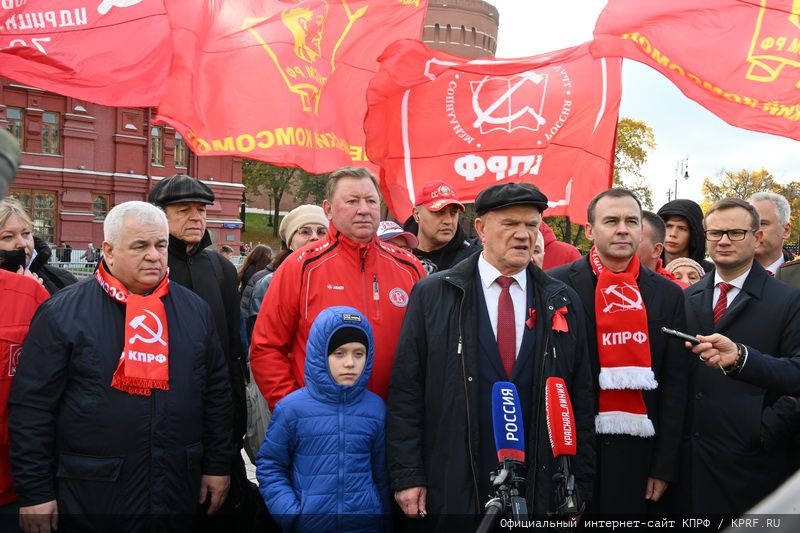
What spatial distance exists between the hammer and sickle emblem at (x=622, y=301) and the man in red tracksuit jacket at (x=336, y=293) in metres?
1.11

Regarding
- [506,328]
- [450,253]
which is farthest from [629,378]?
[450,253]

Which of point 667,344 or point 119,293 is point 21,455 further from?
point 667,344

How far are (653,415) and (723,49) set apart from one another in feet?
10.5

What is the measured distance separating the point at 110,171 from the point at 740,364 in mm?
42923

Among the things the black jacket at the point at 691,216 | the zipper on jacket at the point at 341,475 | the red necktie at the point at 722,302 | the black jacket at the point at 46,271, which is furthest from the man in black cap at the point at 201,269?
the black jacket at the point at 691,216

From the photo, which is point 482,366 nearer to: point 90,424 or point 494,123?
point 90,424

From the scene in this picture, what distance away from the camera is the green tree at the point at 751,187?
5641 centimetres

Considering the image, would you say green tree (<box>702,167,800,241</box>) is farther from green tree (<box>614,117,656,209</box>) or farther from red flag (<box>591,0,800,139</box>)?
red flag (<box>591,0,800,139</box>)

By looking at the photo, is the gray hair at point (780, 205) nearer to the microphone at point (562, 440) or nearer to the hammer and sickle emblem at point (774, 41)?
the hammer and sickle emblem at point (774, 41)

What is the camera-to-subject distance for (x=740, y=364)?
143 inches

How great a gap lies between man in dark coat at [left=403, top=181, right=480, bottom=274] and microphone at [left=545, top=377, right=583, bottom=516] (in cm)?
200

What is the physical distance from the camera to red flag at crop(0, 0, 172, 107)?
542cm

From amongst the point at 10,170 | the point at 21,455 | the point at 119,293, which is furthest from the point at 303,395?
the point at 10,170

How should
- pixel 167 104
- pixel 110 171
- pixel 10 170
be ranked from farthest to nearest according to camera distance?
pixel 110 171
pixel 167 104
pixel 10 170
